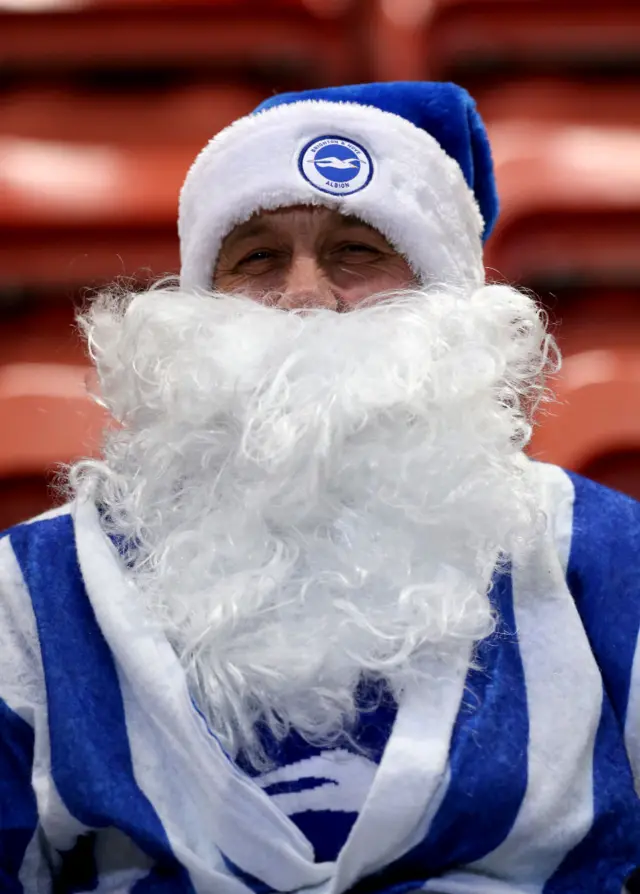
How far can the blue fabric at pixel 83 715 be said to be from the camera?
66 centimetres

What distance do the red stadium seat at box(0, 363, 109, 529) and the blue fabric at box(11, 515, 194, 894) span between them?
594mm

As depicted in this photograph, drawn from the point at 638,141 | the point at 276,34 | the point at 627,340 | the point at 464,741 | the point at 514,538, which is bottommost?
the point at 464,741

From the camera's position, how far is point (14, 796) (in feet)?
2.34

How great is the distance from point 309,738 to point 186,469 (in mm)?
258

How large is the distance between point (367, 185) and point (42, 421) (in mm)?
679

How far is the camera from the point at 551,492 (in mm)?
831

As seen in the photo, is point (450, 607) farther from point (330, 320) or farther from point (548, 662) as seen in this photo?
point (330, 320)

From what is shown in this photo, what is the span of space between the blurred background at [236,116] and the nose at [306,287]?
1.74 ft

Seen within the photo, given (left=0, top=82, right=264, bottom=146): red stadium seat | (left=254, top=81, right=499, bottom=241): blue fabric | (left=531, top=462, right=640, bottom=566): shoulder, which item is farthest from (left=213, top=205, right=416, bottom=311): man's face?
(left=0, top=82, right=264, bottom=146): red stadium seat

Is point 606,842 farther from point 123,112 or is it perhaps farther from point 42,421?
point 123,112

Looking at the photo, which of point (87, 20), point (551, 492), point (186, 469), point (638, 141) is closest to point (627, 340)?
point (638, 141)

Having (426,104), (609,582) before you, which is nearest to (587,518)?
(609,582)

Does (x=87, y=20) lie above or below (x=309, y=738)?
above

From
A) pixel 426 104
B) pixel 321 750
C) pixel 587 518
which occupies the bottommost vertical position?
pixel 321 750
